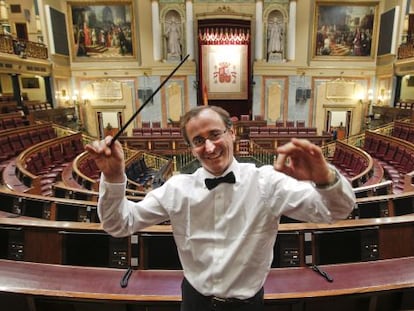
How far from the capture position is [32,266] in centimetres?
201

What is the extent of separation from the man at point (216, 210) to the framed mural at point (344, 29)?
15.3 m

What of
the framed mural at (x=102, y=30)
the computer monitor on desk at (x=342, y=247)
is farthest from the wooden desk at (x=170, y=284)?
the framed mural at (x=102, y=30)

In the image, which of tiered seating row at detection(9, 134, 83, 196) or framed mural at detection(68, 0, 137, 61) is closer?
tiered seating row at detection(9, 134, 83, 196)

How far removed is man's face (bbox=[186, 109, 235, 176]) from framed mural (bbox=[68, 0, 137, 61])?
48.5 feet

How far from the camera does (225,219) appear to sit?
113cm

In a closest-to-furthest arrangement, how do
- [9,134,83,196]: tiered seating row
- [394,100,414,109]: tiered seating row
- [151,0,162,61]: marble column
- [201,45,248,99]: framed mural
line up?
[9,134,83,196]: tiered seating row < [394,100,414,109]: tiered seating row < [151,0,162,61]: marble column < [201,45,248,99]: framed mural

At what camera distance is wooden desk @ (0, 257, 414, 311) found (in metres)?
1.60

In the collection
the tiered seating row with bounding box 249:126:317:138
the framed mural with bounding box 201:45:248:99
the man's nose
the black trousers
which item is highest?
the framed mural with bounding box 201:45:248:99

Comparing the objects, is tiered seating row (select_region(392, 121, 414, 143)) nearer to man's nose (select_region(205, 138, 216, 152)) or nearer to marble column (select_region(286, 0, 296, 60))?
marble column (select_region(286, 0, 296, 60))

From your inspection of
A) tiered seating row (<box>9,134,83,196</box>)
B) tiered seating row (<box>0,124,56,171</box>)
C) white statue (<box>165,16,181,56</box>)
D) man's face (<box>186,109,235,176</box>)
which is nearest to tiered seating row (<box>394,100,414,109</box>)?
white statue (<box>165,16,181,56</box>)

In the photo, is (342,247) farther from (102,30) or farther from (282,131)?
(102,30)

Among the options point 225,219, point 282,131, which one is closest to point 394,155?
point 282,131

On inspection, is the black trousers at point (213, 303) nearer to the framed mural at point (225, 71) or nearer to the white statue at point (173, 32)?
the framed mural at point (225, 71)

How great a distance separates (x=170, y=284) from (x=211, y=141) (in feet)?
3.64
